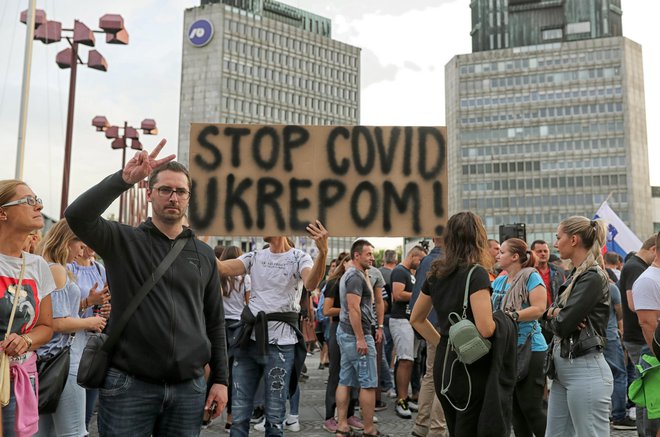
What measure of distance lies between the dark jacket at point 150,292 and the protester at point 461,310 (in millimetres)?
1420

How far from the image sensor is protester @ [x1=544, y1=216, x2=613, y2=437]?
4219 mm

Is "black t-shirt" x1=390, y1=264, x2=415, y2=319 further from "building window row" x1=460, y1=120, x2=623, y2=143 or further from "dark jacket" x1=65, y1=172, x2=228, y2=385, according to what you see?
"building window row" x1=460, y1=120, x2=623, y2=143

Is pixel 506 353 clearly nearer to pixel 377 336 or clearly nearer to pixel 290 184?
pixel 290 184

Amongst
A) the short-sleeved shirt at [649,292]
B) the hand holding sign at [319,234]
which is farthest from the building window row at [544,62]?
the hand holding sign at [319,234]

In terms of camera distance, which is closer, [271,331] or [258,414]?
[271,331]

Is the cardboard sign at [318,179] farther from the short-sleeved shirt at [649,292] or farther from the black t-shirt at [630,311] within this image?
the black t-shirt at [630,311]

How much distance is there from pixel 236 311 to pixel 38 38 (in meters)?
14.1

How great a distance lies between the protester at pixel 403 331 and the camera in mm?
8117

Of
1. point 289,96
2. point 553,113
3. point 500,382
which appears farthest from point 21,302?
point 553,113

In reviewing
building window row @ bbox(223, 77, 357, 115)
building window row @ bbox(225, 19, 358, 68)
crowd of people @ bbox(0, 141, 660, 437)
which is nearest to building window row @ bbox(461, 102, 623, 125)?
building window row @ bbox(223, 77, 357, 115)

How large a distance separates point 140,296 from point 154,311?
0.10 meters

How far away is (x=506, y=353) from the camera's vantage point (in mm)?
3949

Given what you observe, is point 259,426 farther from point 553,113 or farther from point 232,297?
point 553,113

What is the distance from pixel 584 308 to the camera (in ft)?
14.1
